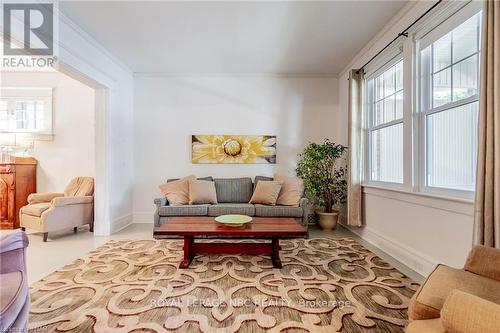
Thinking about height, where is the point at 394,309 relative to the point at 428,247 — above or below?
below

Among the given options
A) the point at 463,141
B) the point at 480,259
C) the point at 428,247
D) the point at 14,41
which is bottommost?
the point at 428,247

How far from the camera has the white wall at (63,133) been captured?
15.2 ft

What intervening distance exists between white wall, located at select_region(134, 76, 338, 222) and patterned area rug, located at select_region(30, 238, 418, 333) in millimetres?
1952

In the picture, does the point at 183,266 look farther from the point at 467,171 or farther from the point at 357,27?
the point at 357,27

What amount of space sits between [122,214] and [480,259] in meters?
4.59

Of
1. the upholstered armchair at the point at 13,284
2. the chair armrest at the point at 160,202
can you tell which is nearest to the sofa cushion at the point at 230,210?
the chair armrest at the point at 160,202

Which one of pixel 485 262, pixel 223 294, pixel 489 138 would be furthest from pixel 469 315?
pixel 223 294

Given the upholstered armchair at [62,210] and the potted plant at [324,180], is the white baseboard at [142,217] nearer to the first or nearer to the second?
the upholstered armchair at [62,210]

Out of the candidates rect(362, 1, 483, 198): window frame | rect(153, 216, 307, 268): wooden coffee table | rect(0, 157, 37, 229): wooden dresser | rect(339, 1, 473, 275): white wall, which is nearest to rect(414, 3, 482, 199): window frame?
rect(362, 1, 483, 198): window frame

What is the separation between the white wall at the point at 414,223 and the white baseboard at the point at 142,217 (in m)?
3.67

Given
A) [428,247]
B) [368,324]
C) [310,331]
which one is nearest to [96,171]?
[310,331]

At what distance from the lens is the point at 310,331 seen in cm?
164

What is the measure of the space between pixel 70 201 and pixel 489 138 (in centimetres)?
482

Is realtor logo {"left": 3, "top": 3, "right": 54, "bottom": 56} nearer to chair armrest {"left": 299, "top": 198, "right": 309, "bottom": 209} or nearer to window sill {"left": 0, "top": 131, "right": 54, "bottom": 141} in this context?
window sill {"left": 0, "top": 131, "right": 54, "bottom": 141}
